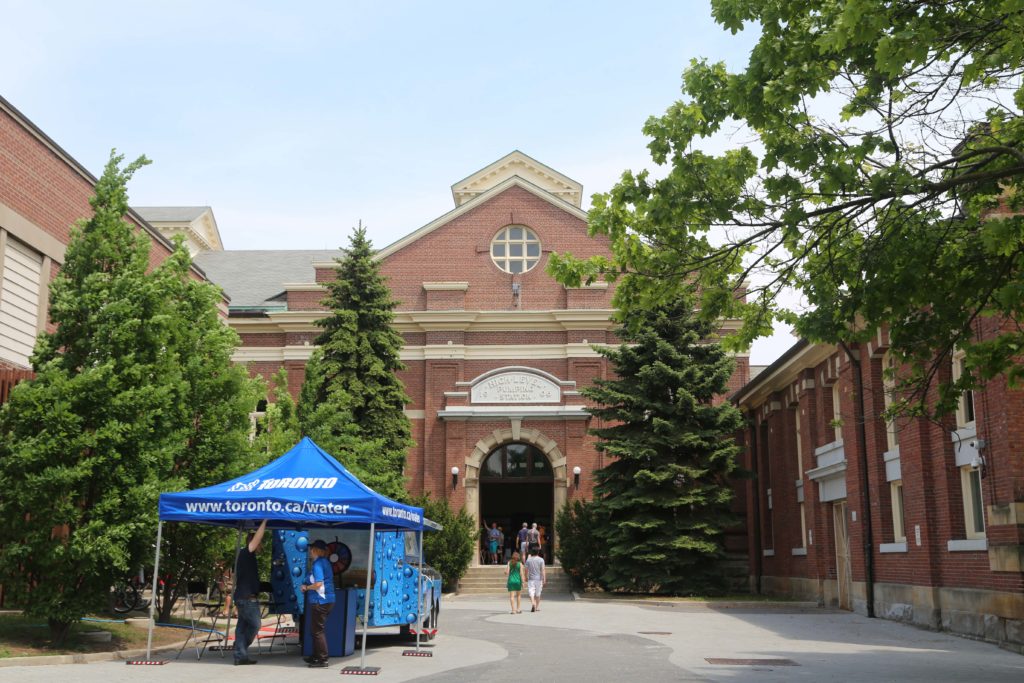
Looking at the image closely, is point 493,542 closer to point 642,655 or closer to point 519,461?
A: point 519,461

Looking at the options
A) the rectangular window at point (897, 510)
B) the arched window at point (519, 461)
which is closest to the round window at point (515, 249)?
the arched window at point (519, 461)

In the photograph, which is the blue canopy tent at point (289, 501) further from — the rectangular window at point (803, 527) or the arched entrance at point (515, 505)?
the arched entrance at point (515, 505)

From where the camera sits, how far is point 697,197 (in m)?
11.6

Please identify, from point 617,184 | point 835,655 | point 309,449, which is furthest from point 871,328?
point 309,449

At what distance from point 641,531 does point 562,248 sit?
12.7 m

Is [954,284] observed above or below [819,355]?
below

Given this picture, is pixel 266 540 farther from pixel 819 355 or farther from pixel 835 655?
pixel 819 355

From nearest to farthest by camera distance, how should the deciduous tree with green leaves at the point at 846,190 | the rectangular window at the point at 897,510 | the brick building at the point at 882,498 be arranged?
the deciduous tree with green leaves at the point at 846,190, the brick building at the point at 882,498, the rectangular window at the point at 897,510

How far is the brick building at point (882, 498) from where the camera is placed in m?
16.2

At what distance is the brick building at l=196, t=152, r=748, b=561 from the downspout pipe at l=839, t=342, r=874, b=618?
41.4ft

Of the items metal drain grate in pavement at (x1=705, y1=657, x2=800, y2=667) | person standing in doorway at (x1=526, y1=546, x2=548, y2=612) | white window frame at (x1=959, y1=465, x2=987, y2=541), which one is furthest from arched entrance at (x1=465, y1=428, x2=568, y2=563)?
metal drain grate in pavement at (x1=705, y1=657, x2=800, y2=667)

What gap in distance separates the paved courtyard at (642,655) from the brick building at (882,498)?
3.02ft

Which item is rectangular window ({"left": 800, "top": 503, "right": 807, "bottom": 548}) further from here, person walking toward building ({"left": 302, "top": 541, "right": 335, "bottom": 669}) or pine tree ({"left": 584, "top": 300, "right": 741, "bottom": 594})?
person walking toward building ({"left": 302, "top": 541, "right": 335, "bottom": 669})

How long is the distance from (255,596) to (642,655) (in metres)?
5.58
